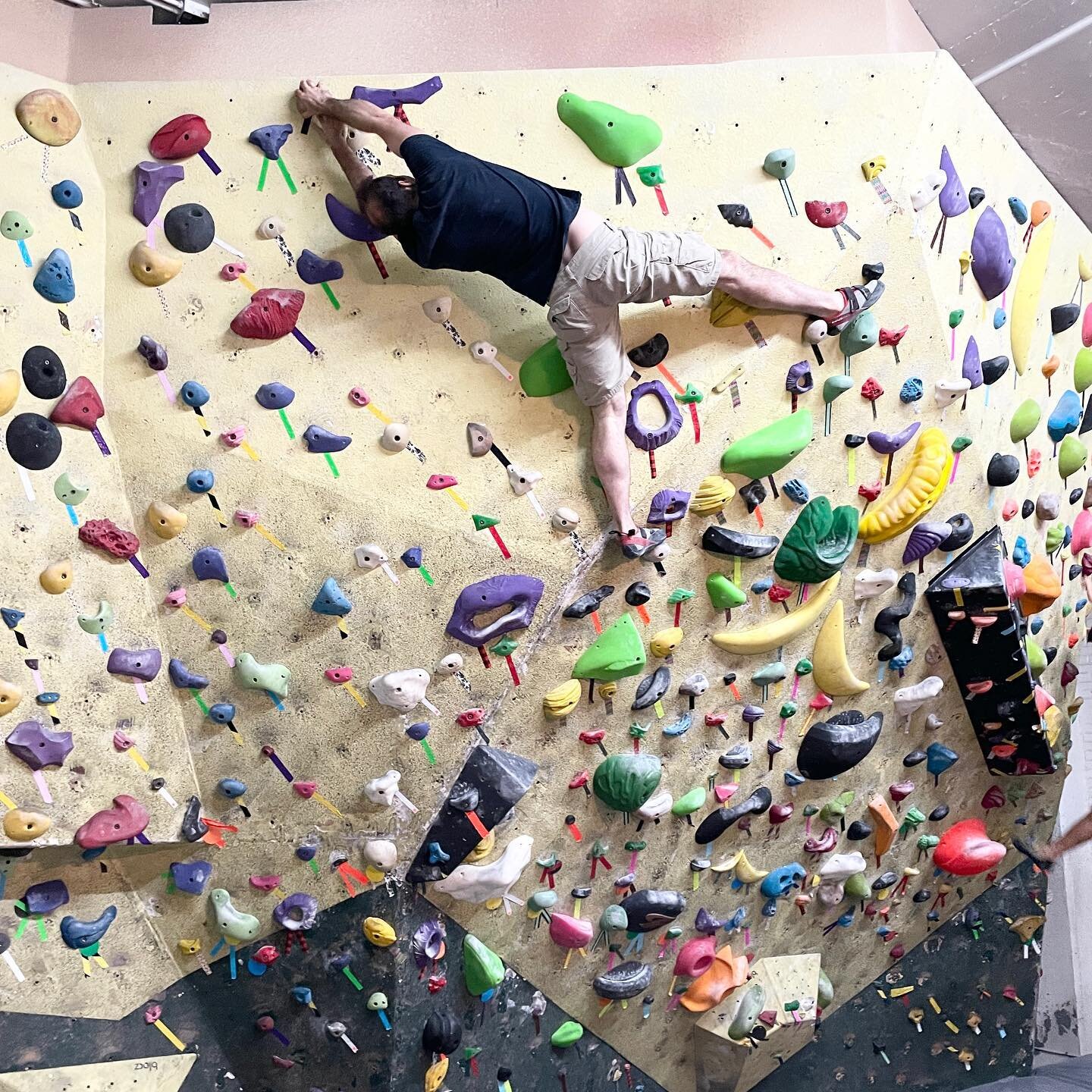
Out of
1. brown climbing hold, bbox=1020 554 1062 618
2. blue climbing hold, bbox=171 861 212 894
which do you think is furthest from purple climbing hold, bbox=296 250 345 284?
brown climbing hold, bbox=1020 554 1062 618

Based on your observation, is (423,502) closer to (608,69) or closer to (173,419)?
(173,419)

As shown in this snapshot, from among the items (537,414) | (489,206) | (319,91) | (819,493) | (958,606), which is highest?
(319,91)

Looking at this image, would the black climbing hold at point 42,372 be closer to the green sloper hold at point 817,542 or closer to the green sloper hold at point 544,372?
the green sloper hold at point 544,372

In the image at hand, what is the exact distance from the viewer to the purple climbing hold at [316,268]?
330 cm

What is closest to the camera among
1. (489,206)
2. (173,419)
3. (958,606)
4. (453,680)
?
(489,206)

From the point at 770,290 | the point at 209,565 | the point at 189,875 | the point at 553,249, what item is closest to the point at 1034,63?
the point at 770,290

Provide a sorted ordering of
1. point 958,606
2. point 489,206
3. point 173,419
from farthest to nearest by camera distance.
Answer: point 958,606, point 173,419, point 489,206

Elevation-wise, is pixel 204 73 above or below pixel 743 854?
above

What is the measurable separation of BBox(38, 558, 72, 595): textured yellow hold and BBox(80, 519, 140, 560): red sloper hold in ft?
0.30

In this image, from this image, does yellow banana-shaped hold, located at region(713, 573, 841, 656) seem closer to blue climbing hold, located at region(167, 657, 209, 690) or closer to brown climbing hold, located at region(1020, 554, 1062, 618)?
brown climbing hold, located at region(1020, 554, 1062, 618)

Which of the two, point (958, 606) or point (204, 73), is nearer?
point (204, 73)

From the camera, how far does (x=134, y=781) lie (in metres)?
3.50

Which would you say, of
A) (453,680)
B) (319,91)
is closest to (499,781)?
(453,680)

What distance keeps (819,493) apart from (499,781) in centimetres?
138
